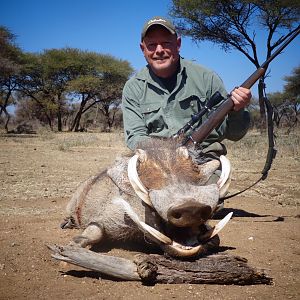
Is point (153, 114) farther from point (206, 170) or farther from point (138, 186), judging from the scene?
point (138, 186)

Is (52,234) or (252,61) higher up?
(252,61)

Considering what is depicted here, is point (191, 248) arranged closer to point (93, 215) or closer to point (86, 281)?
point (86, 281)

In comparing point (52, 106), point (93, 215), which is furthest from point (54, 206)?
point (52, 106)

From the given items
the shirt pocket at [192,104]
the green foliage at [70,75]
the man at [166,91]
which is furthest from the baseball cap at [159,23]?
Result: the green foliage at [70,75]

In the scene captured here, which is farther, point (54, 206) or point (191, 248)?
point (54, 206)

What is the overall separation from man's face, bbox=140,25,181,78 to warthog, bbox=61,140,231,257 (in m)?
1.19

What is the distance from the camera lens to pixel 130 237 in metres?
2.75

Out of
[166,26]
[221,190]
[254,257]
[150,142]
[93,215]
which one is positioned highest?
[166,26]

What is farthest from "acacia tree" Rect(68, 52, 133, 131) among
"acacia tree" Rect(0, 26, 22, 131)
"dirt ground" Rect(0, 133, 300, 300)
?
"dirt ground" Rect(0, 133, 300, 300)

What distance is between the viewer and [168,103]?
144 inches

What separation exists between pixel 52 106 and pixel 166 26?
962 inches

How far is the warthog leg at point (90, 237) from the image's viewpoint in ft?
9.12

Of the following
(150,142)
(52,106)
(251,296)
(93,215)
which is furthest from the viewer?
(52,106)

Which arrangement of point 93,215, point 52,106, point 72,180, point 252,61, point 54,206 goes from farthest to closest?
point 52,106 → point 252,61 → point 72,180 → point 54,206 → point 93,215
